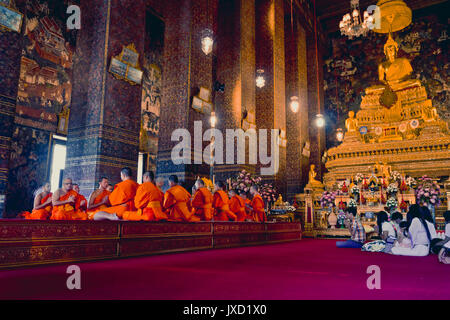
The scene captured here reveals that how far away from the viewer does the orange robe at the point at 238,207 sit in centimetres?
794

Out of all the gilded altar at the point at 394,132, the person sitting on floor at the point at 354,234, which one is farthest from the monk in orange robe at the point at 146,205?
the gilded altar at the point at 394,132

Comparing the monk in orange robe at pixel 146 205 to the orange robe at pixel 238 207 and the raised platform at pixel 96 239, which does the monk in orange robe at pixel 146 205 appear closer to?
the raised platform at pixel 96 239

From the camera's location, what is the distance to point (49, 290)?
251 centimetres

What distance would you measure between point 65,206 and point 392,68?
14.1 metres

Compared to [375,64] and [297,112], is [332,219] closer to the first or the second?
[297,112]

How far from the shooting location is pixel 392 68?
1496 cm

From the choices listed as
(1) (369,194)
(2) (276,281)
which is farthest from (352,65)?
(2) (276,281)

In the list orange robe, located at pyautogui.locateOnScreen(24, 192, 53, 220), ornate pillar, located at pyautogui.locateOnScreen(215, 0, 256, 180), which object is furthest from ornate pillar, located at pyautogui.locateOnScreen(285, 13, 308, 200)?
orange robe, located at pyautogui.locateOnScreen(24, 192, 53, 220)

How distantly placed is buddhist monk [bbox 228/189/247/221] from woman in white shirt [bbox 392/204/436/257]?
11.4 feet

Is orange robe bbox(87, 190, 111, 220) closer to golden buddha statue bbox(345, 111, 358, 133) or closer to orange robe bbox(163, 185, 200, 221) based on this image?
orange robe bbox(163, 185, 200, 221)

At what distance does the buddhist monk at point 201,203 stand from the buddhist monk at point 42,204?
2.49 metres

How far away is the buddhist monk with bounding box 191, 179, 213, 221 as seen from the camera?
6.81m

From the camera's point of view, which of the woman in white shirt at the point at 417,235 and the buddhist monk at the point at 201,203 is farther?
the buddhist monk at the point at 201,203
